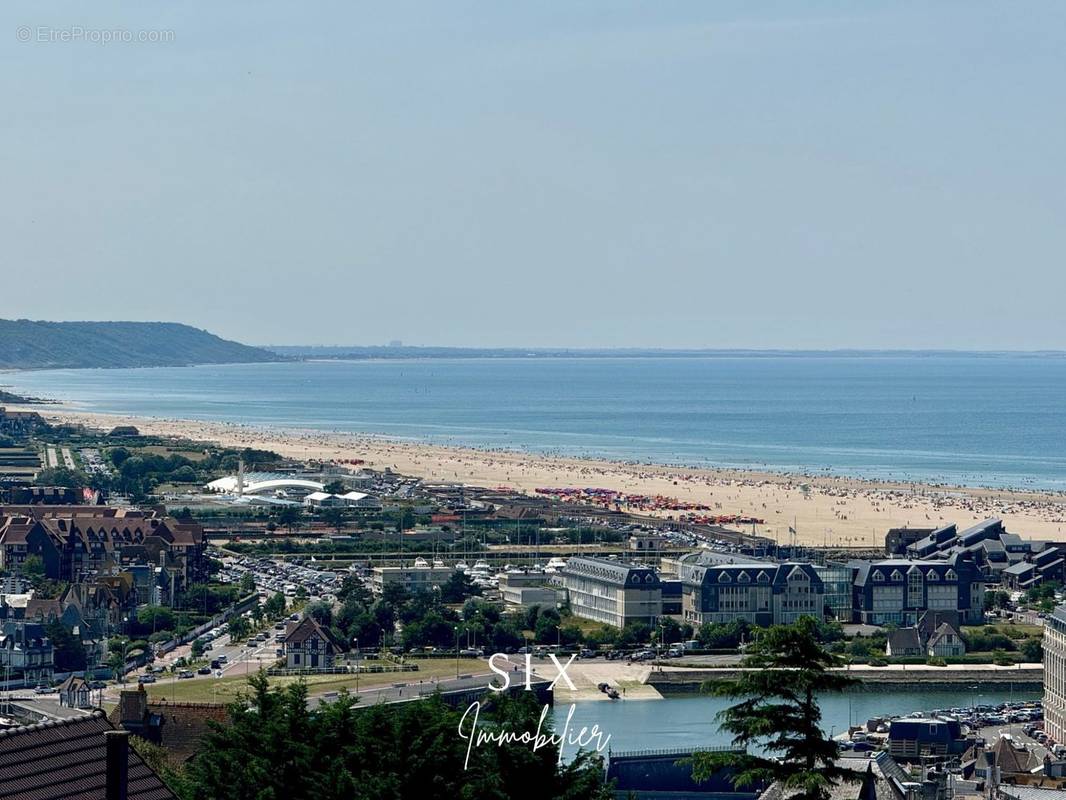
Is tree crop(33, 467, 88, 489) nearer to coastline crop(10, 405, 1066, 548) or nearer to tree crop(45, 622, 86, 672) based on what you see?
coastline crop(10, 405, 1066, 548)

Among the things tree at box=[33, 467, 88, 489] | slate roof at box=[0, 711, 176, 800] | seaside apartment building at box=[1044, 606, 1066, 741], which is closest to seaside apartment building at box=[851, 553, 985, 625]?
seaside apartment building at box=[1044, 606, 1066, 741]

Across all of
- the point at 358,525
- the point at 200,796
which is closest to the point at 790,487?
the point at 358,525

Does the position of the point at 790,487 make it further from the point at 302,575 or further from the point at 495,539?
the point at 302,575

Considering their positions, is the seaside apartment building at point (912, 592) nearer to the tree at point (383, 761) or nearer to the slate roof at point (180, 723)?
the slate roof at point (180, 723)

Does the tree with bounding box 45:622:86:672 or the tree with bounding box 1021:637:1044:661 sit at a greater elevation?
the tree with bounding box 45:622:86:672

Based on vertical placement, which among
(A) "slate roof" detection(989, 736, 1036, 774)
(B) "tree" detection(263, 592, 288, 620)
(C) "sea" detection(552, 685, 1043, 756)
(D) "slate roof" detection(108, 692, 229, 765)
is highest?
(D) "slate roof" detection(108, 692, 229, 765)

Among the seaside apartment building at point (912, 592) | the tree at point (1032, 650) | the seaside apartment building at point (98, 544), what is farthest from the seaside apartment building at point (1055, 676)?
the seaside apartment building at point (98, 544)
